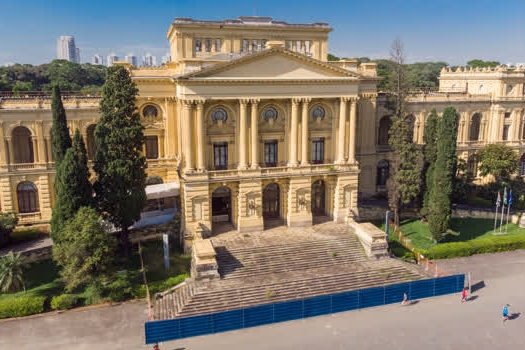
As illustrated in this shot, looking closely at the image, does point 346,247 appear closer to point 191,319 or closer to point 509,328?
point 509,328

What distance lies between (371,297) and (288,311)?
247 inches

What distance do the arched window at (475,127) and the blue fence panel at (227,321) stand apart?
150 feet

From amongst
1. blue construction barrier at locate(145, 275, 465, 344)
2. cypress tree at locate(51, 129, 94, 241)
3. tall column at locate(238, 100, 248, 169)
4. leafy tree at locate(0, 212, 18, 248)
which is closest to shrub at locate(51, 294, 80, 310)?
cypress tree at locate(51, 129, 94, 241)

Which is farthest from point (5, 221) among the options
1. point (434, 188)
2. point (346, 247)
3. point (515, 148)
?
point (515, 148)

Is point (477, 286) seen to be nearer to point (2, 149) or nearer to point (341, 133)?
point (341, 133)

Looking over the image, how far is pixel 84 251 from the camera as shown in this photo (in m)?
32.3

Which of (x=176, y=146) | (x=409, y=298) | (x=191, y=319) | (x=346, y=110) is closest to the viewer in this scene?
(x=191, y=319)

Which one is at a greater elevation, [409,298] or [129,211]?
[129,211]

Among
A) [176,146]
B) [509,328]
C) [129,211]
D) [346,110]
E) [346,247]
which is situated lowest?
[509,328]

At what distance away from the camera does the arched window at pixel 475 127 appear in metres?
61.5

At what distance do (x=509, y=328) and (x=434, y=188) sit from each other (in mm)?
16170

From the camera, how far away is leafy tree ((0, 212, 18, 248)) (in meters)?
40.0

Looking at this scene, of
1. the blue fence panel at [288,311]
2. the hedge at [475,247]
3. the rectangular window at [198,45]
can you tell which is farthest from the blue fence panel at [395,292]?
the rectangular window at [198,45]

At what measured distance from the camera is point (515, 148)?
61.1 m
